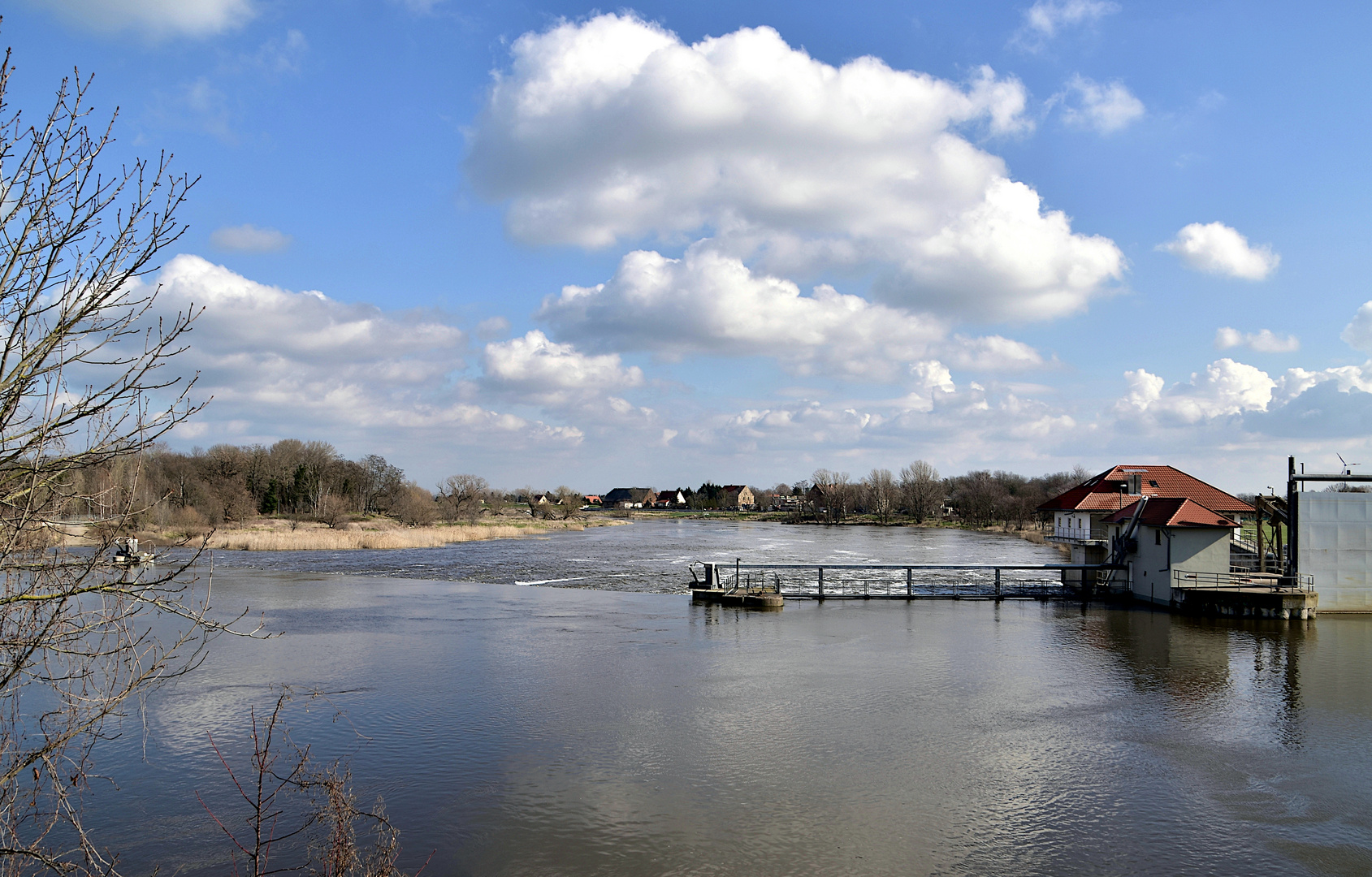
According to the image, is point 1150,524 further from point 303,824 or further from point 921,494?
point 921,494

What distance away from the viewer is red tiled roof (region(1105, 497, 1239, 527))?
3097 cm

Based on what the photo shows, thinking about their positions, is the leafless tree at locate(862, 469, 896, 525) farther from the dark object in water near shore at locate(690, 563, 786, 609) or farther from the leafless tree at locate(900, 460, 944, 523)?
the dark object in water near shore at locate(690, 563, 786, 609)

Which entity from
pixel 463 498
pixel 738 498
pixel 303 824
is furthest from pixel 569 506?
pixel 303 824

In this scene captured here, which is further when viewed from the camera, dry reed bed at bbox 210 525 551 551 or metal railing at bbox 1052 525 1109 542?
dry reed bed at bbox 210 525 551 551

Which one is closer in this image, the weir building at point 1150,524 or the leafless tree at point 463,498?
the weir building at point 1150,524

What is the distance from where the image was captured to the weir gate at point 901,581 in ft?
114

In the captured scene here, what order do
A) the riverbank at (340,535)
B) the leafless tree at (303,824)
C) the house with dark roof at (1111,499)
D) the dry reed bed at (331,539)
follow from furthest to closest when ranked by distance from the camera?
1. the dry reed bed at (331,539)
2. the riverbank at (340,535)
3. the house with dark roof at (1111,499)
4. the leafless tree at (303,824)

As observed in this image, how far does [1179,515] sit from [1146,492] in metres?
11.3

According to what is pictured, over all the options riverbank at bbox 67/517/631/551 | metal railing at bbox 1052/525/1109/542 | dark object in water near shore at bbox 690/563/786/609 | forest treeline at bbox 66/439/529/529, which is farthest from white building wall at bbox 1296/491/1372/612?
forest treeline at bbox 66/439/529/529

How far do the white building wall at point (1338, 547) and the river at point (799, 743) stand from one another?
1.08m

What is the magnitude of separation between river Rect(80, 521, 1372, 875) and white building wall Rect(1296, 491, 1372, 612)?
3.56 ft

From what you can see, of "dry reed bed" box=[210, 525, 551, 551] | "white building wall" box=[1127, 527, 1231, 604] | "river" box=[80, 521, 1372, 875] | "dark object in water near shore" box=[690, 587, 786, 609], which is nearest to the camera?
"river" box=[80, 521, 1372, 875]

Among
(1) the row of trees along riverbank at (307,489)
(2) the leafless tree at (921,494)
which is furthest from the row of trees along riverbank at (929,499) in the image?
(1) the row of trees along riverbank at (307,489)

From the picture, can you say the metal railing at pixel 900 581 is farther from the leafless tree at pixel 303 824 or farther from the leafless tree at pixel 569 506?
the leafless tree at pixel 569 506
